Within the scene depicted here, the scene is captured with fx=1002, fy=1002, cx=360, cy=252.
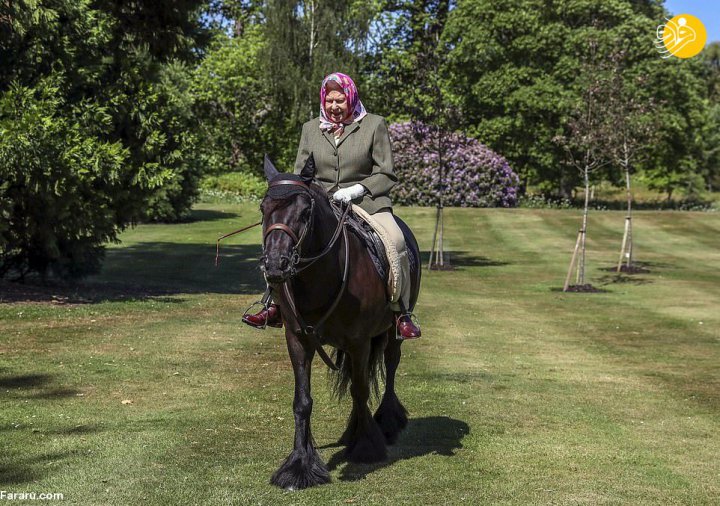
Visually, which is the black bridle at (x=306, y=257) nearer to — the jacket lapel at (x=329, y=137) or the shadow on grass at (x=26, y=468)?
the jacket lapel at (x=329, y=137)

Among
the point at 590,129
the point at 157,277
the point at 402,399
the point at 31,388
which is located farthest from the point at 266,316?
the point at 590,129

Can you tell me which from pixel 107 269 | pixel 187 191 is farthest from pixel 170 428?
pixel 187 191

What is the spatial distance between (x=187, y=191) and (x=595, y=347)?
113 feet

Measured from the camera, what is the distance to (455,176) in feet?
201

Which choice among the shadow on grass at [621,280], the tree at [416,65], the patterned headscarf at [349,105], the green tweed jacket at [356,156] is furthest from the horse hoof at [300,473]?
the tree at [416,65]

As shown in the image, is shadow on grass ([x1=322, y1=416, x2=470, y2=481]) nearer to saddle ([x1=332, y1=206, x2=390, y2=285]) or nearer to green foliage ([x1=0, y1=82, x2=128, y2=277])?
saddle ([x1=332, y1=206, x2=390, y2=285])

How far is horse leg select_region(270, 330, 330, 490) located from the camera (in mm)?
8555

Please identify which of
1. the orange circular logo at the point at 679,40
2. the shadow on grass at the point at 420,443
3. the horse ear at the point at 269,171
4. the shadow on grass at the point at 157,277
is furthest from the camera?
the orange circular logo at the point at 679,40

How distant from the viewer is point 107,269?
32469 mm

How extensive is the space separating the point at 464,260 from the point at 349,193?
31440 millimetres

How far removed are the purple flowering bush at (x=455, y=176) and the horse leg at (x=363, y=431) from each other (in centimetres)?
5130

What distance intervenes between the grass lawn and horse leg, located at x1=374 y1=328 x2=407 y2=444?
0.19 metres

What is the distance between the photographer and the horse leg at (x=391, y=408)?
1059cm

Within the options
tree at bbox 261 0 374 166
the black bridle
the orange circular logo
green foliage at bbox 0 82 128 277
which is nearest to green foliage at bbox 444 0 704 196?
the orange circular logo
